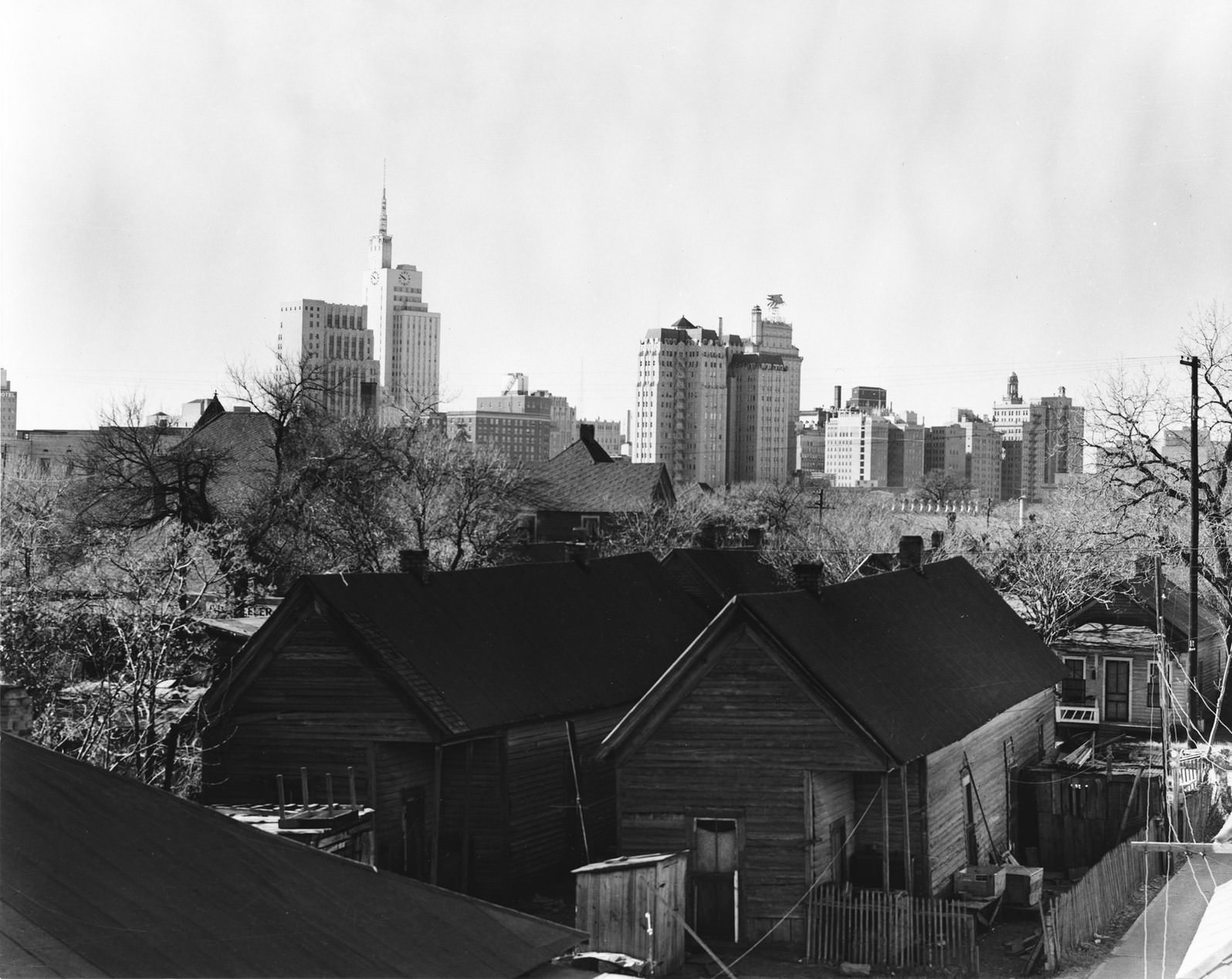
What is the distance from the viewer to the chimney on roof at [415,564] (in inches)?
1097

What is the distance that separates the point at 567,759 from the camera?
2777cm

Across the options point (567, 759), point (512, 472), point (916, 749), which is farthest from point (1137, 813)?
point (512, 472)

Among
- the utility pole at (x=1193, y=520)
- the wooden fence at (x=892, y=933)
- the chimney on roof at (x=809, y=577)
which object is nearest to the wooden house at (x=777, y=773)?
the wooden fence at (x=892, y=933)

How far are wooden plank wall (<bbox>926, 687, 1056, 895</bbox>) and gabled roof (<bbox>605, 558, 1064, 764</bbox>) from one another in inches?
21.9

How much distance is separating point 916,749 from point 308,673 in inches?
403

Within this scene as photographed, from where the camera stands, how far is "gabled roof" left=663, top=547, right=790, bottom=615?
3794 cm

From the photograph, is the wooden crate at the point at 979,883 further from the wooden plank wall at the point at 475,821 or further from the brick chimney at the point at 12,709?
the brick chimney at the point at 12,709

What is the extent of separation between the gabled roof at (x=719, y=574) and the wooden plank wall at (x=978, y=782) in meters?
6.29

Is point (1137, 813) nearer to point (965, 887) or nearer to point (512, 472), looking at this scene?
point (965, 887)

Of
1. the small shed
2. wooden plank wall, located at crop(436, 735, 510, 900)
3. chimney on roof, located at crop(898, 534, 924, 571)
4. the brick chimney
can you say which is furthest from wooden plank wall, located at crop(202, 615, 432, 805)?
chimney on roof, located at crop(898, 534, 924, 571)

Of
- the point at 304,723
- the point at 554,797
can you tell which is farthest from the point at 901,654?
the point at 304,723

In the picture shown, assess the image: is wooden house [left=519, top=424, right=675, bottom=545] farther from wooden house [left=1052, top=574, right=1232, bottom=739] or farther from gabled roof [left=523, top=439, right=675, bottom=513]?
wooden house [left=1052, top=574, right=1232, bottom=739]

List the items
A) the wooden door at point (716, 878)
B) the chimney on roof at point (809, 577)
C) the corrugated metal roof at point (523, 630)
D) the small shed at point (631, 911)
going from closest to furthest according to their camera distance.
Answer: the small shed at point (631, 911) → the wooden door at point (716, 878) → the corrugated metal roof at point (523, 630) → the chimney on roof at point (809, 577)

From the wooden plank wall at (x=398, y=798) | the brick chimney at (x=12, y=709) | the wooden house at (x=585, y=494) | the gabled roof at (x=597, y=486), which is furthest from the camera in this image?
the gabled roof at (x=597, y=486)
